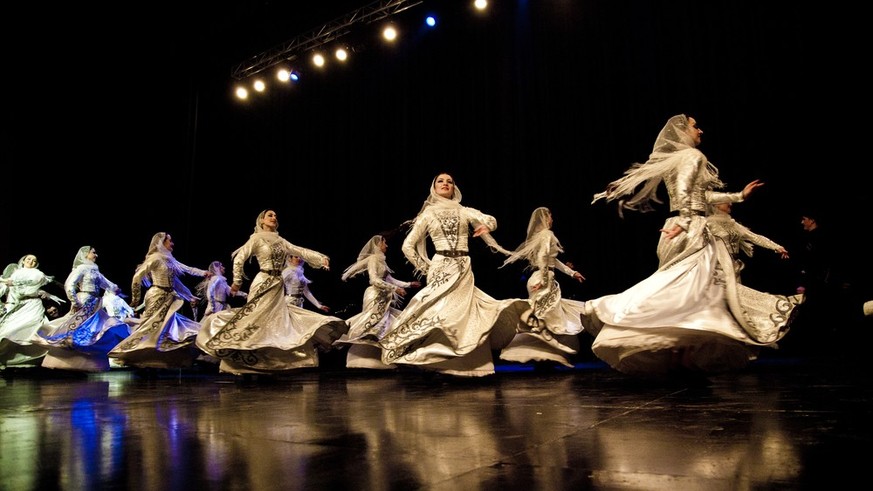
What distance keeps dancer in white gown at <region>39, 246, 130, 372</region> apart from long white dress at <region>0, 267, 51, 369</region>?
0.30m

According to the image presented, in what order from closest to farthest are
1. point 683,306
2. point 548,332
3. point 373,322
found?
point 683,306 → point 548,332 → point 373,322

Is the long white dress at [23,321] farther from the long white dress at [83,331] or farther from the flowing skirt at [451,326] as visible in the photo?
the flowing skirt at [451,326]

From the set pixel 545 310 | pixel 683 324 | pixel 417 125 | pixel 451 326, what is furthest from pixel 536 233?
pixel 417 125

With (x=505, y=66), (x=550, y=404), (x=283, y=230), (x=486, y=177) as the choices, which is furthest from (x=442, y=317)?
(x=283, y=230)

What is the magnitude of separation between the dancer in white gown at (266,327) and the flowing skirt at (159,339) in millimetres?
1447

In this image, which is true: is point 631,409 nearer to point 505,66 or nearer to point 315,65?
point 505,66

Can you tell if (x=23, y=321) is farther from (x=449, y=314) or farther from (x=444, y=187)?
(x=449, y=314)

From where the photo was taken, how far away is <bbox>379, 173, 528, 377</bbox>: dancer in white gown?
4.54 metres

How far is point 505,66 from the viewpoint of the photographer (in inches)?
336

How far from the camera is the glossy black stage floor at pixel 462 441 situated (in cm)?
142

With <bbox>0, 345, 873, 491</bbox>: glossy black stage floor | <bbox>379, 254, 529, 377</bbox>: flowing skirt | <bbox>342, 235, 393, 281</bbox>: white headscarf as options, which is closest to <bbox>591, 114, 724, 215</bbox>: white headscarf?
<bbox>379, 254, 529, 377</bbox>: flowing skirt

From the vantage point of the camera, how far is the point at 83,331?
24.9 ft

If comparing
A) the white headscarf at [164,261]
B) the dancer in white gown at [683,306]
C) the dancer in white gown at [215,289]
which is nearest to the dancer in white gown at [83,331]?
the white headscarf at [164,261]

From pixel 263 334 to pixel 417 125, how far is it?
4.90m
